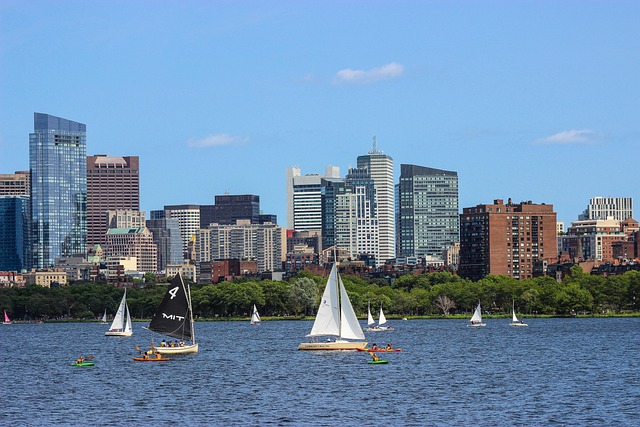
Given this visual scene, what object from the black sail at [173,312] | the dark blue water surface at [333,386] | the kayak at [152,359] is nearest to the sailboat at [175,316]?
the black sail at [173,312]

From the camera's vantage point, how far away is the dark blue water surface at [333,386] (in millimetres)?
83312

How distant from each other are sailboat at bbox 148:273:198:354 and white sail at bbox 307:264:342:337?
12651mm

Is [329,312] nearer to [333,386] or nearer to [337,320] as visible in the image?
[337,320]

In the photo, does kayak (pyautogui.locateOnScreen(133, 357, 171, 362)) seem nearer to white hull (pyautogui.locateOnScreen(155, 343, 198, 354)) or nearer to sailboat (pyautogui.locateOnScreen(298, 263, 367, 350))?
white hull (pyautogui.locateOnScreen(155, 343, 198, 354))

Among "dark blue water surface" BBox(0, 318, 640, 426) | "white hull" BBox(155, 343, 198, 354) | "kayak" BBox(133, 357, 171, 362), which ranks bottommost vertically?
"dark blue water surface" BBox(0, 318, 640, 426)

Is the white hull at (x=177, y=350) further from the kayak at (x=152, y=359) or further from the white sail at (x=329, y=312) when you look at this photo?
the white sail at (x=329, y=312)

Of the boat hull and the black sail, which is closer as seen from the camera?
the black sail

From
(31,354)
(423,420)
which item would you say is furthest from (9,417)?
(31,354)

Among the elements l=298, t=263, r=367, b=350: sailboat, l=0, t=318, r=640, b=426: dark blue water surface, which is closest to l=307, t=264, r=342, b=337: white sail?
l=298, t=263, r=367, b=350: sailboat

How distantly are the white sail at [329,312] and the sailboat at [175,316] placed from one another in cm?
1265

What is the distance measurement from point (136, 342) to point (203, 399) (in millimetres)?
82976

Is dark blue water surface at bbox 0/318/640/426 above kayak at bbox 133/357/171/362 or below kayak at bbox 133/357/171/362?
below

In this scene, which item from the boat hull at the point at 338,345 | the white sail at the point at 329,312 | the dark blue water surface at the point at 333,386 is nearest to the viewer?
the dark blue water surface at the point at 333,386

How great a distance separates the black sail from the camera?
427 ft
